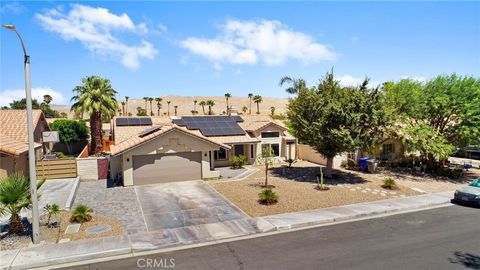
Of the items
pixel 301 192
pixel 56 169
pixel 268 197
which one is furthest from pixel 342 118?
pixel 56 169

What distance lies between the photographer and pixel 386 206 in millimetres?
16891

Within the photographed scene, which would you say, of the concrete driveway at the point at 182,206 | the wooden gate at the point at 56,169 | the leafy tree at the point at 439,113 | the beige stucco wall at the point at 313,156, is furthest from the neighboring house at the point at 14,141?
the leafy tree at the point at 439,113

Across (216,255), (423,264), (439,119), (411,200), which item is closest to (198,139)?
(216,255)

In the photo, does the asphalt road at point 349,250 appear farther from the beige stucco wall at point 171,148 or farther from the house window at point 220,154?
the house window at point 220,154

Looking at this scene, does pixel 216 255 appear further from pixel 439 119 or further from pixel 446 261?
pixel 439 119

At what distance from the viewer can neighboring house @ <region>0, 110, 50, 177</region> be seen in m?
18.5

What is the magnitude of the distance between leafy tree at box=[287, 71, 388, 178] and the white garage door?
28.8 ft

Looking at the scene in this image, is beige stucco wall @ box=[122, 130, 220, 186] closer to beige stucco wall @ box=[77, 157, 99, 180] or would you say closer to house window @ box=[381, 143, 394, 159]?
beige stucco wall @ box=[77, 157, 99, 180]

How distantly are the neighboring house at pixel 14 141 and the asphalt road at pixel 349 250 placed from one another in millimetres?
12270

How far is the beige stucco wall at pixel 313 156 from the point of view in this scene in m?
29.5

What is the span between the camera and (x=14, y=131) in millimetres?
23797

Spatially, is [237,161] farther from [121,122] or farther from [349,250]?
[349,250]

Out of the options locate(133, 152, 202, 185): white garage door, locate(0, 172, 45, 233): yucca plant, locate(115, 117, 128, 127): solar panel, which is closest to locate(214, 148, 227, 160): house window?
locate(133, 152, 202, 185): white garage door

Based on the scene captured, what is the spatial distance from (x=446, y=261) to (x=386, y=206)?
21.3 feet
